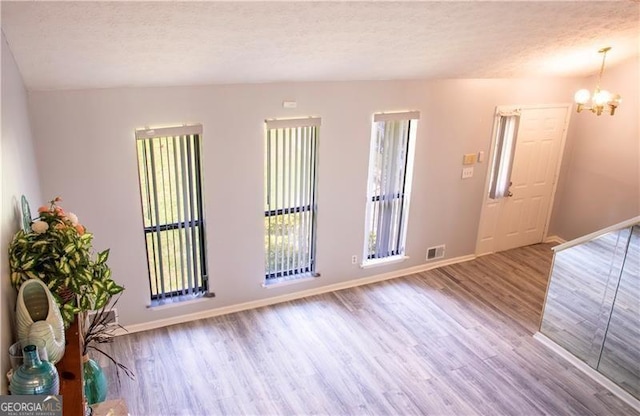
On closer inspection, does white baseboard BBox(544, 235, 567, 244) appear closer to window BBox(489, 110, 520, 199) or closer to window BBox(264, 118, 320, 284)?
window BBox(489, 110, 520, 199)

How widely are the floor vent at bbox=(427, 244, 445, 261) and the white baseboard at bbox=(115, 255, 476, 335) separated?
0.08 metres

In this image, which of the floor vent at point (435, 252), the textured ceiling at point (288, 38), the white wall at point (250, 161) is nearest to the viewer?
the textured ceiling at point (288, 38)

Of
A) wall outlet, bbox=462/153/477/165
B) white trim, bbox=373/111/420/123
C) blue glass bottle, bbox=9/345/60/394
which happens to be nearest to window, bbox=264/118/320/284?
white trim, bbox=373/111/420/123

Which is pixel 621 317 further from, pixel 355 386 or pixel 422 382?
pixel 355 386

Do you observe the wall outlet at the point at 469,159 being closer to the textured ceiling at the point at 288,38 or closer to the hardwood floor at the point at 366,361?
the textured ceiling at the point at 288,38

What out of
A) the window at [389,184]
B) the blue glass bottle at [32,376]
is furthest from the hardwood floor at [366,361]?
the blue glass bottle at [32,376]

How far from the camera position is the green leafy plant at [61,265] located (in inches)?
86.9

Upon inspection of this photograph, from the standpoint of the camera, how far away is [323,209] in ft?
17.0

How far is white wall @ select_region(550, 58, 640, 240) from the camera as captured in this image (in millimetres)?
5910

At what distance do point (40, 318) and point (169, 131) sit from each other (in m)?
2.38

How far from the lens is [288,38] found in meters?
3.37

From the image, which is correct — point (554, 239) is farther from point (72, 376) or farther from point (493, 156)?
point (72, 376)

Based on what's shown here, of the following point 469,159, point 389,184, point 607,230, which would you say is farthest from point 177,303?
point 607,230

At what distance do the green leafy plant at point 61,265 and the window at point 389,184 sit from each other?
3.36 meters
